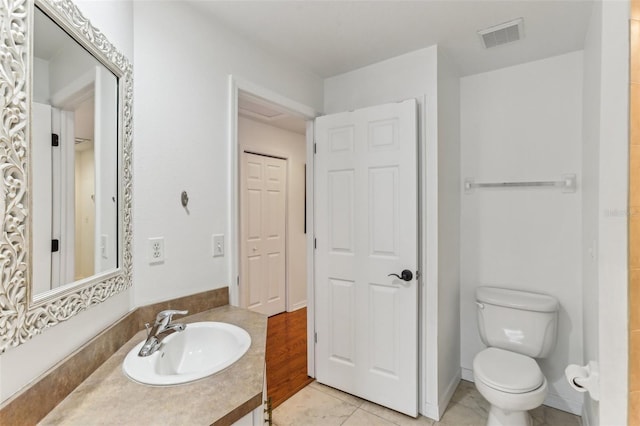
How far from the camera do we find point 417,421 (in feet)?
6.50

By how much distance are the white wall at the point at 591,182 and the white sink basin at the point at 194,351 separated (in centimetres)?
154

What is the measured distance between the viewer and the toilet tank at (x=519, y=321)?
6.56 feet

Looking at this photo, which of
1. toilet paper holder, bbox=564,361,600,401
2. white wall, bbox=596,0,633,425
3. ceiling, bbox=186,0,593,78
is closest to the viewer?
white wall, bbox=596,0,633,425

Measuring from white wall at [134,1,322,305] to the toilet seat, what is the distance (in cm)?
153

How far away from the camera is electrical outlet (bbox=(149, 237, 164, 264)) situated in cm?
145

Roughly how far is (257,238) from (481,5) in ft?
9.46

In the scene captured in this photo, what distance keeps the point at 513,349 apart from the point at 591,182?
1123 mm

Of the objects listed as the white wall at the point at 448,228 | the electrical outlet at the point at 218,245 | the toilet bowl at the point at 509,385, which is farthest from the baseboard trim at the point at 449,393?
the electrical outlet at the point at 218,245

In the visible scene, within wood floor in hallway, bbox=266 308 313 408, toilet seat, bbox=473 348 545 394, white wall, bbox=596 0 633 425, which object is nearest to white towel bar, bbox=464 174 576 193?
white wall, bbox=596 0 633 425

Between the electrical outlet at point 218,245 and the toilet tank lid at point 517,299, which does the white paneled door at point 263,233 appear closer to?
the electrical outlet at point 218,245

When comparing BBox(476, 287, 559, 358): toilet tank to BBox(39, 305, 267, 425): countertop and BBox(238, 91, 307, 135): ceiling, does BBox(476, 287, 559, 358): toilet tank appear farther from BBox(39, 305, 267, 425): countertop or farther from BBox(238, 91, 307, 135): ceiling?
BBox(238, 91, 307, 135): ceiling

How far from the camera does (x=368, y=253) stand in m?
2.18

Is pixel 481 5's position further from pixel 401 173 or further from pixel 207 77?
pixel 207 77

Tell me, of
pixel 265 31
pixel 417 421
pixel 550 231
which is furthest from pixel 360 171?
pixel 417 421
